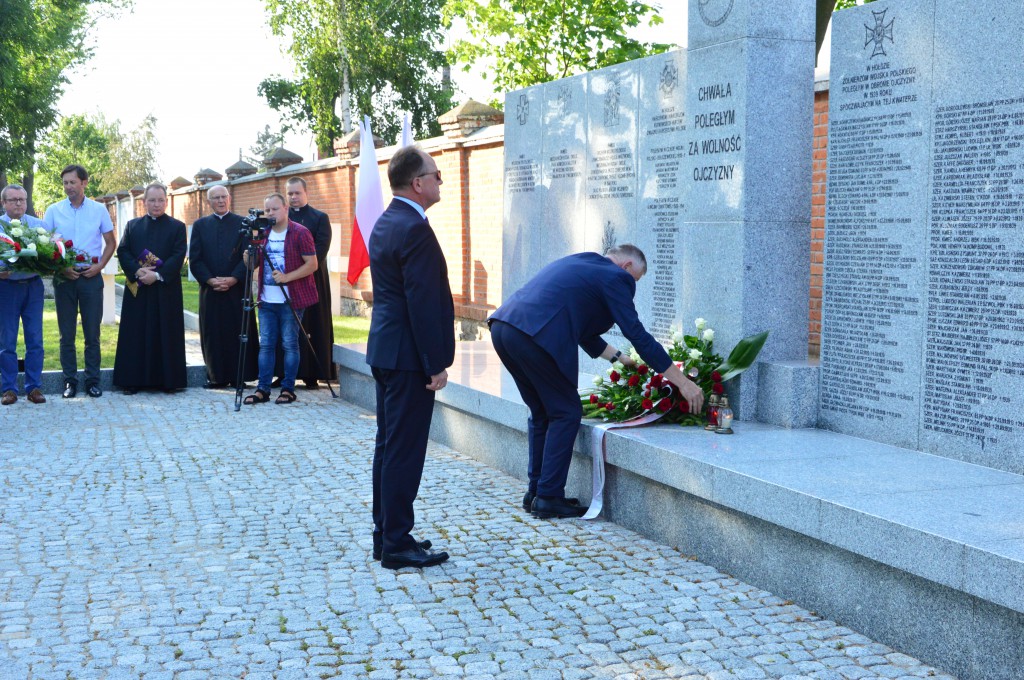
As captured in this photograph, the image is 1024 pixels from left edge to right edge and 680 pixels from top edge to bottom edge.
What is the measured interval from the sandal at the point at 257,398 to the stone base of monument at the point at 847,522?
426 centimetres

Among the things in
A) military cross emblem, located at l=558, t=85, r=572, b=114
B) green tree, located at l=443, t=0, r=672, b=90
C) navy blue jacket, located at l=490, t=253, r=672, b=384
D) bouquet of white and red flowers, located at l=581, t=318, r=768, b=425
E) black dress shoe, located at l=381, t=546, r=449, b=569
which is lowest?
black dress shoe, located at l=381, t=546, r=449, b=569

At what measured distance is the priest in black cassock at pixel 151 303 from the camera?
1085 centimetres

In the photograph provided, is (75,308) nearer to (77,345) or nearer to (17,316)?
(17,316)

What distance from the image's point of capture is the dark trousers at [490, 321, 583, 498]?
604 centimetres

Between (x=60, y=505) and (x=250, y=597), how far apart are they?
2.22 meters

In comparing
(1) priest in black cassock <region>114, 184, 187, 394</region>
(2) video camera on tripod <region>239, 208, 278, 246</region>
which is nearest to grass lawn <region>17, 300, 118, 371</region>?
(1) priest in black cassock <region>114, 184, 187, 394</region>

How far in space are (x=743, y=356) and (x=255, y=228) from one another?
5.00m

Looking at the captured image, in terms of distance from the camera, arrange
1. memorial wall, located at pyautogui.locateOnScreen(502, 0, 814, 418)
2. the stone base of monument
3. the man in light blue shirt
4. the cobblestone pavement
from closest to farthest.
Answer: the stone base of monument → the cobblestone pavement → memorial wall, located at pyautogui.locateOnScreen(502, 0, 814, 418) → the man in light blue shirt

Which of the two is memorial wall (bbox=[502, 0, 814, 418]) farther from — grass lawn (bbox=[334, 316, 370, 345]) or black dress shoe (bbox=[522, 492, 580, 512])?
grass lawn (bbox=[334, 316, 370, 345])

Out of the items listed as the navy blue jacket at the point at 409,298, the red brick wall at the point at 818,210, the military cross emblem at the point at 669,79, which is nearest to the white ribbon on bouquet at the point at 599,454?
the navy blue jacket at the point at 409,298

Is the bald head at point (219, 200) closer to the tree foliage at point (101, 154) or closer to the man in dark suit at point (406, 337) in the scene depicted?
the man in dark suit at point (406, 337)

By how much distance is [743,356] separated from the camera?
6.52m

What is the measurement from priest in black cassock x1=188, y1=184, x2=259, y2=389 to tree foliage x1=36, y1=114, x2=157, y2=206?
45930 millimetres

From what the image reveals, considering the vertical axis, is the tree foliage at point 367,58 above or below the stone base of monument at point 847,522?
above
